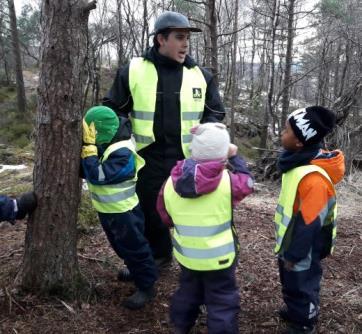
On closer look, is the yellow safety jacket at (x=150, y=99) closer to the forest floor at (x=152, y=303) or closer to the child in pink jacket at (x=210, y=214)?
the child in pink jacket at (x=210, y=214)

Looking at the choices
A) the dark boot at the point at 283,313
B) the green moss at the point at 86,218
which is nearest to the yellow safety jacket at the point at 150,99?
the dark boot at the point at 283,313

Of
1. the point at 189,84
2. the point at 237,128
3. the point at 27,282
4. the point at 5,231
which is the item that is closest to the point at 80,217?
the point at 5,231

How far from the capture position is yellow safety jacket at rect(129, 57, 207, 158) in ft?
10.4

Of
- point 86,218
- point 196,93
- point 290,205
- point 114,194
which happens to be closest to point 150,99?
point 196,93

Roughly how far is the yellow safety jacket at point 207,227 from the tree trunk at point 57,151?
2.91ft

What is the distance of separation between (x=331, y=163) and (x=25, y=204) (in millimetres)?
2110

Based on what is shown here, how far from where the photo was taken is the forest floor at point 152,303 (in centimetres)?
279

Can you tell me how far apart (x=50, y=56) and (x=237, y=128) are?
19.5 meters

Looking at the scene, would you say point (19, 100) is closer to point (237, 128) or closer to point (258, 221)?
point (237, 128)

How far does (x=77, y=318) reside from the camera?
2.80 metres

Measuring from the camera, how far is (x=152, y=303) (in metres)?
3.13

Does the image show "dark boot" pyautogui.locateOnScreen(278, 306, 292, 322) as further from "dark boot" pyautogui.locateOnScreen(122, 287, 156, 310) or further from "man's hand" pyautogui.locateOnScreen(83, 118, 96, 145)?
"man's hand" pyautogui.locateOnScreen(83, 118, 96, 145)

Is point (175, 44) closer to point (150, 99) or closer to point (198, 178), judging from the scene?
point (150, 99)

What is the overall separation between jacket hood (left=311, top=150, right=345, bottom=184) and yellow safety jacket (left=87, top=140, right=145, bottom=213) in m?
1.31
